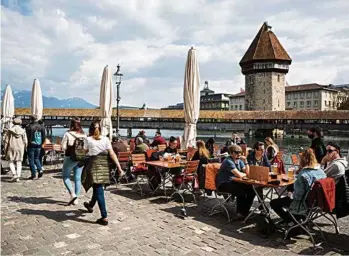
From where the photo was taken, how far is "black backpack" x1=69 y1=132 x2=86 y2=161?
17.3 feet

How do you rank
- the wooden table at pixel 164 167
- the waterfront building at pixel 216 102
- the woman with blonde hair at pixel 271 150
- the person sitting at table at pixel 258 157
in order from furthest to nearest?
the waterfront building at pixel 216 102 → the woman with blonde hair at pixel 271 150 → the wooden table at pixel 164 167 → the person sitting at table at pixel 258 157

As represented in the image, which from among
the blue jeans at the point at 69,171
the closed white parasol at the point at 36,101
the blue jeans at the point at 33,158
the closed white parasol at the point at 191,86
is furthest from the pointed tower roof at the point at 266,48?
the blue jeans at the point at 69,171

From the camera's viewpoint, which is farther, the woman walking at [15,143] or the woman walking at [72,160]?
the woman walking at [15,143]

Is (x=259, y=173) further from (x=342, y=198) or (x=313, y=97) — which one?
(x=313, y=97)

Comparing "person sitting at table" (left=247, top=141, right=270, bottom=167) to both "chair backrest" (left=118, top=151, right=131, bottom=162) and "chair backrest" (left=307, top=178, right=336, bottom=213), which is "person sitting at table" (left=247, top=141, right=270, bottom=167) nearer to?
"chair backrest" (left=307, top=178, right=336, bottom=213)

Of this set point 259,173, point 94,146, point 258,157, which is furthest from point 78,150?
point 258,157

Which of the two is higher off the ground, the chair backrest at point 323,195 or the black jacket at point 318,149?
the black jacket at point 318,149

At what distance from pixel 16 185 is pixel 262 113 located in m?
38.4

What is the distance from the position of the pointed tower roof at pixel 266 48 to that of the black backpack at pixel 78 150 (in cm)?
5247

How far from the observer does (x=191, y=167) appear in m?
6.00

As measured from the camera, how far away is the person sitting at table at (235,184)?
4.99 meters

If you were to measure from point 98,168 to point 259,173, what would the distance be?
2.34 meters

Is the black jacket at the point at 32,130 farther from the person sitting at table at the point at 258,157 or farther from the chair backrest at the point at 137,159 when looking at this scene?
the person sitting at table at the point at 258,157

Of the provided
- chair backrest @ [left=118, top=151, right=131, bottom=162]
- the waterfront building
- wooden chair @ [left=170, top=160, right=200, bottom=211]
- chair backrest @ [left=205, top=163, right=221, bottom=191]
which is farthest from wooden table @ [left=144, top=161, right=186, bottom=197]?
the waterfront building
